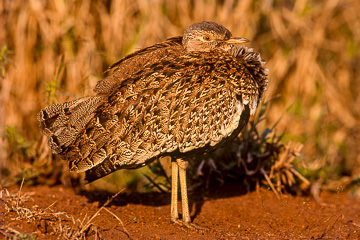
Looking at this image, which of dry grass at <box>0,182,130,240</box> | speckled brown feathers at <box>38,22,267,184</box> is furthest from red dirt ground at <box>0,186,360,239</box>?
speckled brown feathers at <box>38,22,267,184</box>

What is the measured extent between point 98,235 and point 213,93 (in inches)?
58.4

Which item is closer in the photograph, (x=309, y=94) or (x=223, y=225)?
(x=223, y=225)

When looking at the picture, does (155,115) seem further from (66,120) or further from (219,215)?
(219,215)

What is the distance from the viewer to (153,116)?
4156 millimetres

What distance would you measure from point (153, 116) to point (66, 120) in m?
0.81

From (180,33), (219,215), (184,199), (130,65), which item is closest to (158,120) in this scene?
(130,65)

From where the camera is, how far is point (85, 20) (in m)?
6.62

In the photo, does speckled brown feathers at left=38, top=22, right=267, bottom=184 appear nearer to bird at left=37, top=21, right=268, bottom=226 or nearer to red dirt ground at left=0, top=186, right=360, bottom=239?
bird at left=37, top=21, right=268, bottom=226

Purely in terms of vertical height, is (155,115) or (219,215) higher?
(155,115)

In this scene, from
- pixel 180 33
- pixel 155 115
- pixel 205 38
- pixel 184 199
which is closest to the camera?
pixel 155 115

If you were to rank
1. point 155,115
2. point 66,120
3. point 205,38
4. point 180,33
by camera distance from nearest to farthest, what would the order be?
point 155,115
point 66,120
point 205,38
point 180,33

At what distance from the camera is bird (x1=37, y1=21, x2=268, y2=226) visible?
4.16 metres

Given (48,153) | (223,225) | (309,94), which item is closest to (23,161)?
(48,153)

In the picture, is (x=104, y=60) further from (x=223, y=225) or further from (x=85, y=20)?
(x=223, y=225)
